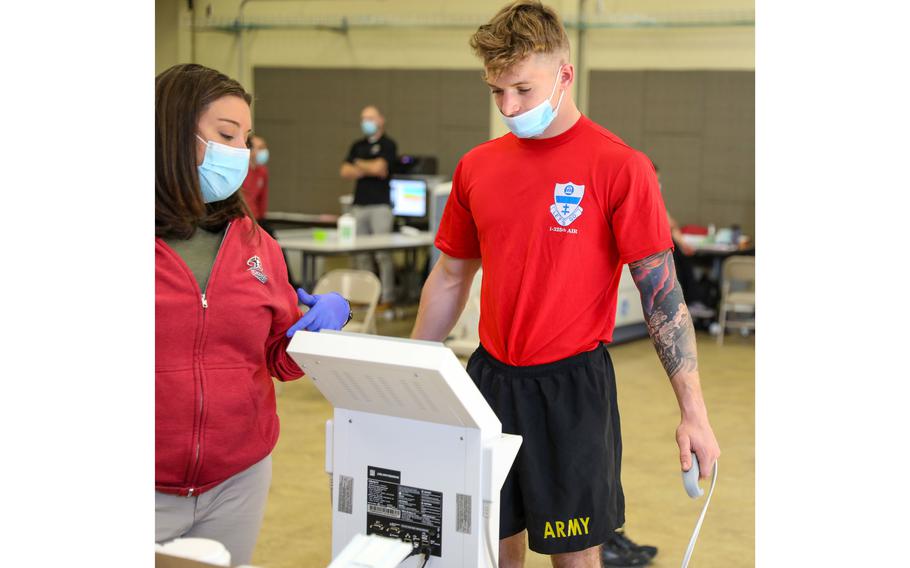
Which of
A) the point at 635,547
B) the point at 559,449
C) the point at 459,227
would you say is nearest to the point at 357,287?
the point at 635,547

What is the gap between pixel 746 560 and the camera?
3.89 m

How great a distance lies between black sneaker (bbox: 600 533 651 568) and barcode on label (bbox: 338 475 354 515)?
2.46 m

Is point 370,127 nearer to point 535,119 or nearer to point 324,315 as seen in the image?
point 535,119

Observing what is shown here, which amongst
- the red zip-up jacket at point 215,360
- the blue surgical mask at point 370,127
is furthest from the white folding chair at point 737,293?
the red zip-up jacket at point 215,360

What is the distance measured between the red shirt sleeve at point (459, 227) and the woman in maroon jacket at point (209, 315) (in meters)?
0.61

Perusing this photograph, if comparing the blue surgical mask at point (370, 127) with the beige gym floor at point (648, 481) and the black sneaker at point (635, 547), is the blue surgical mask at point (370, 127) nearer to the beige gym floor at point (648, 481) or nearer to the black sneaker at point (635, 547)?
the beige gym floor at point (648, 481)

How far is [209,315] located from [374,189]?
7.95 m

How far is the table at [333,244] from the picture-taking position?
7.82 meters

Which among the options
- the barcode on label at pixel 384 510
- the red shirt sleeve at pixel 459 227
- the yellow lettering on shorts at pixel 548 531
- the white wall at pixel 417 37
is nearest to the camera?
the barcode on label at pixel 384 510

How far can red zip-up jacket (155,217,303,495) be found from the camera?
1698mm

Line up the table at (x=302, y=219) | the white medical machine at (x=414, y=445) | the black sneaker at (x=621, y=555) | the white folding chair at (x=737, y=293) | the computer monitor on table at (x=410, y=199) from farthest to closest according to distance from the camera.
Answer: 1. the table at (x=302, y=219)
2. the computer monitor on table at (x=410, y=199)
3. the white folding chair at (x=737, y=293)
4. the black sneaker at (x=621, y=555)
5. the white medical machine at (x=414, y=445)
